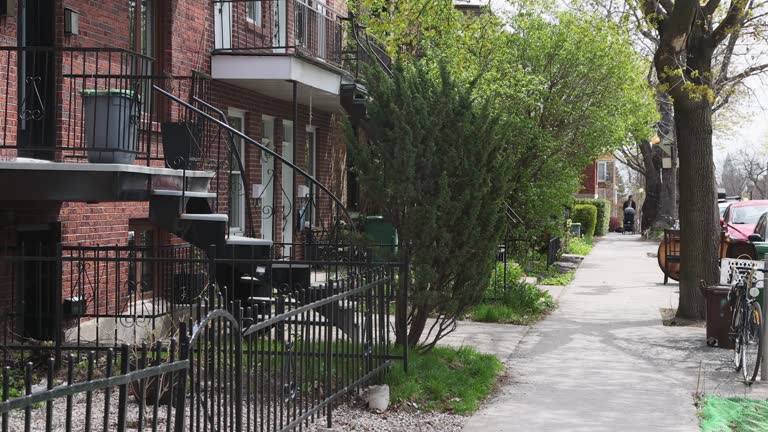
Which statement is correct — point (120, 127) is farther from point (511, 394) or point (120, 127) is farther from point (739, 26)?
point (739, 26)

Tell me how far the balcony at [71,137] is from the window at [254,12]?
6152mm

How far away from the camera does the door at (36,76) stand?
10508 millimetres

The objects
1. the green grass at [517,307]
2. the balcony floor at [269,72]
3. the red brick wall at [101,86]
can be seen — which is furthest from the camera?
the balcony floor at [269,72]

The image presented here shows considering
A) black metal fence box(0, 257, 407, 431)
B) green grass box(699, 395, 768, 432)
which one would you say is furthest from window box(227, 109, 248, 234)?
green grass box(699, 395, 768, 432)

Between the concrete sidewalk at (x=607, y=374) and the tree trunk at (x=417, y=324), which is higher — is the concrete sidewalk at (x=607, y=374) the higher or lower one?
the lower one

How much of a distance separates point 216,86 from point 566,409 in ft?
28.2

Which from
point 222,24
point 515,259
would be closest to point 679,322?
point 515,259

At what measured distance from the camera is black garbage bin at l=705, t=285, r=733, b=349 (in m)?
11.9

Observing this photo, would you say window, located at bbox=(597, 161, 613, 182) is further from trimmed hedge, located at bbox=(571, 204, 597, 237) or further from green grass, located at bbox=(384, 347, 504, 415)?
green grass, located at bbox=(384, 347, 504, 415)

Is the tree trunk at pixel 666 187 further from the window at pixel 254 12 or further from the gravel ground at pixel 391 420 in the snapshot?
the gravel ground at pixel 391 420

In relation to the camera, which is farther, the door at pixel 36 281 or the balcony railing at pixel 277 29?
the balcony railing at pixel 277 29

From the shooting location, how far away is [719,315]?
1206 centimetres

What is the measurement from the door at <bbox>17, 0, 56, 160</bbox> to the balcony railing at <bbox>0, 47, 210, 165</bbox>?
0.03ft

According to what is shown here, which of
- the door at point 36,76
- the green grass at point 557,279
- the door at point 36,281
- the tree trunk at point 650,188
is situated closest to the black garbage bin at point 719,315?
the door at point 36,281
